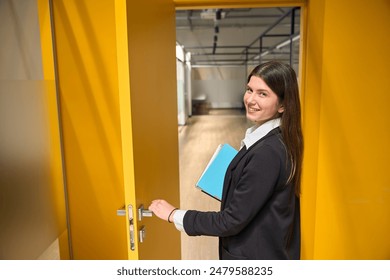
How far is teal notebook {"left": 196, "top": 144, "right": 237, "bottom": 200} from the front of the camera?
1.51 m

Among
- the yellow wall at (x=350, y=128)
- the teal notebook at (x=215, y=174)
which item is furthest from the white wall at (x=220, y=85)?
the teal notebook at (x=215, y=174)

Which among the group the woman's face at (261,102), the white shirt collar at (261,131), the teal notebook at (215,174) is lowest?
the teal notebook at (215,174)

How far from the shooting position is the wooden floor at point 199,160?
9.53 ft

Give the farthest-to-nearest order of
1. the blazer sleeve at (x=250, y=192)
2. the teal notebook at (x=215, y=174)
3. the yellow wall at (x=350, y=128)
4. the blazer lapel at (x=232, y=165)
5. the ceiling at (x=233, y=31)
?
the ceiling at (x=233, y=31) < the yellow wall at (x=350, y=128) < the teal notebook at (x=215, y=174) < the blazer lapel at (x=232, y=165) < the blazer sleeve at (x=250, y=192)

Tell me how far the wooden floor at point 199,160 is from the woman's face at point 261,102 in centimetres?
192

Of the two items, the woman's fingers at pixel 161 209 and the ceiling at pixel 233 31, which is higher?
the ceiling at pixel 233 31

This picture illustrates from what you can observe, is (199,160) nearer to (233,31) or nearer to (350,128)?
(350,128)

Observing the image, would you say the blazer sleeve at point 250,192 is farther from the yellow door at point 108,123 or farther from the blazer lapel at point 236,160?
the yellow door at point 108,123

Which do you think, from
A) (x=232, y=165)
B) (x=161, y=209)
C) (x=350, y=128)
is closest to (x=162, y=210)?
(x=161, y=209)

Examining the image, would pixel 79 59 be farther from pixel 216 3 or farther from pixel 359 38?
pixel 359 38

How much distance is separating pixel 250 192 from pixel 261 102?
320mm

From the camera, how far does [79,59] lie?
185cm

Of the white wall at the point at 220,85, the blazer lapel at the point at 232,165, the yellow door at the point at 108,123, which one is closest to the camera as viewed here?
the blazer lapel at the point at 232,165

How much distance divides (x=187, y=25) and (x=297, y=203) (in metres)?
9.37
